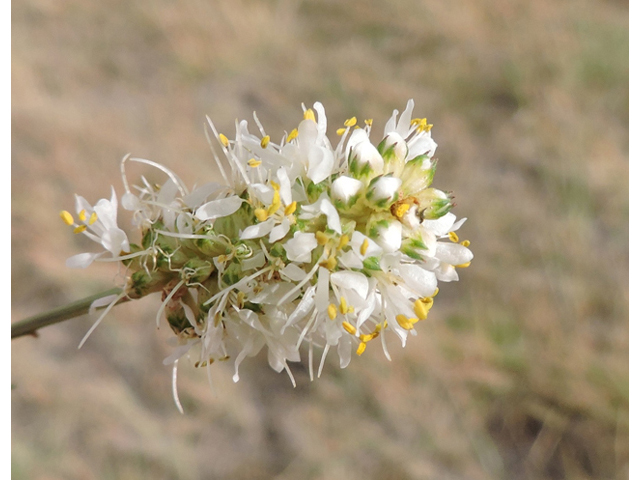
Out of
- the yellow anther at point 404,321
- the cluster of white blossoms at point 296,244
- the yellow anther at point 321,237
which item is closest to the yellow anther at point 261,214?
the cluster of white blossoms at point 296,244

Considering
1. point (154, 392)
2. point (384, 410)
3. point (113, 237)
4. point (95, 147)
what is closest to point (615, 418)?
point (384, 410)

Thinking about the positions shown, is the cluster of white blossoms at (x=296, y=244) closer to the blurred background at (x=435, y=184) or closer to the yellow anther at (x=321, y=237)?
the yellow anther at (x=321, y=237)

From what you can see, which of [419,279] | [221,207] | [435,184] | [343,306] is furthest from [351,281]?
[435,184]

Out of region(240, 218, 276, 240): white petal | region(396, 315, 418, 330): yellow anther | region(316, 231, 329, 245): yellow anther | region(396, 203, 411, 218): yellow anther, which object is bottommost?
region(396, 315, 418, 330): yellow anther

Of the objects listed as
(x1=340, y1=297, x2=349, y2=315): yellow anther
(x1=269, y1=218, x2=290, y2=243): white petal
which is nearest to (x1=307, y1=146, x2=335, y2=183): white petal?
(x1=269, y1=218, x2=290, y2=243): white petal

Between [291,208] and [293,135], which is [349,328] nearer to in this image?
[291,208]

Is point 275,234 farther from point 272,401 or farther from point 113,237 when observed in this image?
point 272,401

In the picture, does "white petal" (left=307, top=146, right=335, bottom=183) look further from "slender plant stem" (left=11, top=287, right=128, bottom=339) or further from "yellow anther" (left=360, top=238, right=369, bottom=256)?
"slender plant stem" (left=11, top=287, right=128, bottom=339)
